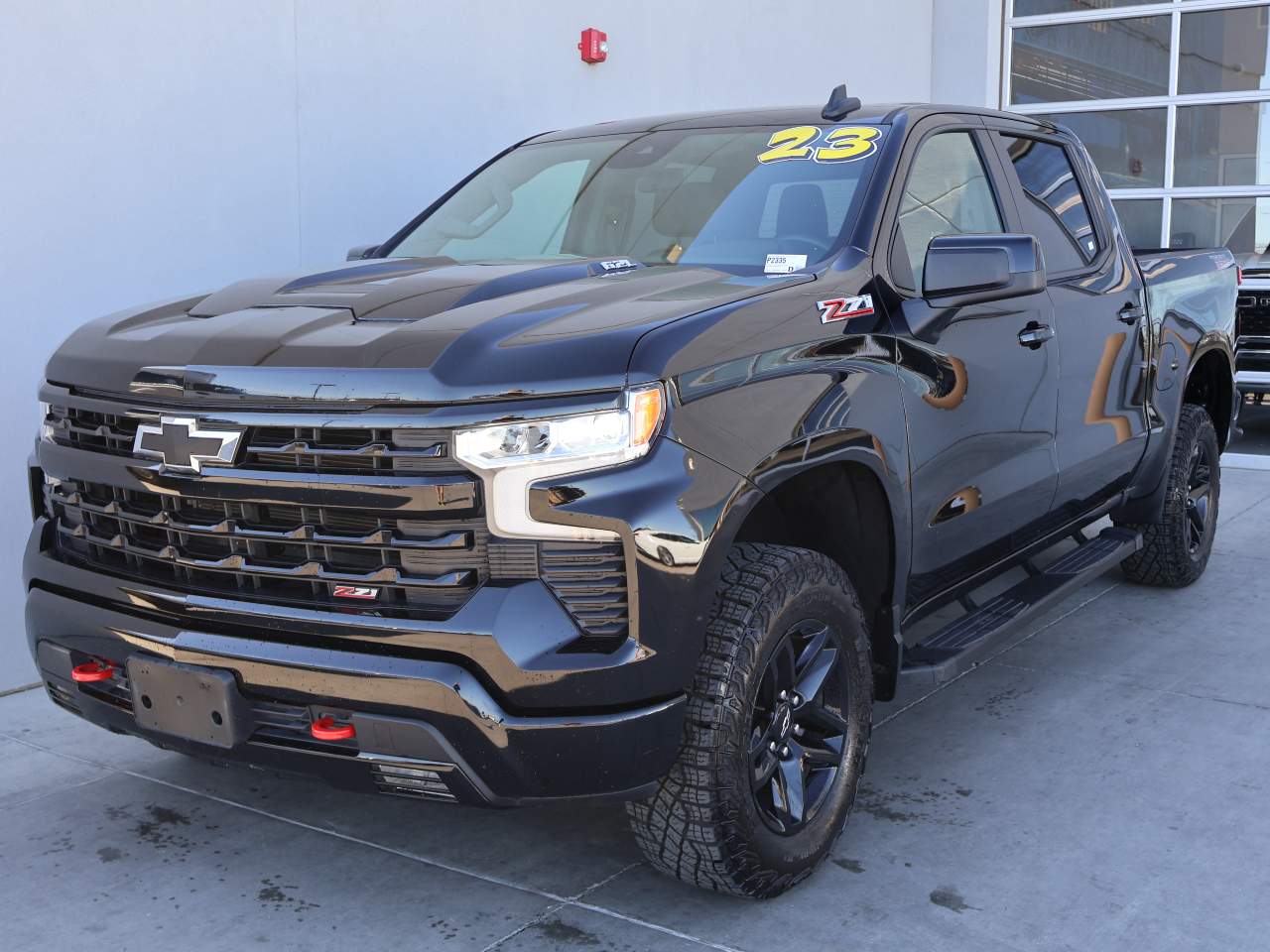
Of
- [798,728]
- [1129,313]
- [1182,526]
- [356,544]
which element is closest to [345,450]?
[356,544]

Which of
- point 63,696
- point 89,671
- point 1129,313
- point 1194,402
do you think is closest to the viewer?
point 89,671

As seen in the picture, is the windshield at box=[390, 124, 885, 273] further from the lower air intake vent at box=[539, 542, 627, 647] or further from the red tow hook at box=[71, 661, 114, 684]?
the red tow hook at box=[71, 661, 114, 684]

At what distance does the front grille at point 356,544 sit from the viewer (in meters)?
2.50

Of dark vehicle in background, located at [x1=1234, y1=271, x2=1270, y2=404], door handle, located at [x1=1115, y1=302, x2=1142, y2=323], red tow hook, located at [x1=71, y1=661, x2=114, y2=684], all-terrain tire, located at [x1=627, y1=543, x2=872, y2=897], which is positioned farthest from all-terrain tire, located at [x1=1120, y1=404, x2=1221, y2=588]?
dark vehicle in background, located at [x1=1234, y1=271, x2=1270, y2=404]

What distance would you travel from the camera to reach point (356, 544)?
258 cm

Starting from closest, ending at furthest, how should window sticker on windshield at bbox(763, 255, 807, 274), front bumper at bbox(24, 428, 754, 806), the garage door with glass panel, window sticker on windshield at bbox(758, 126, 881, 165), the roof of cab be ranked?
front bumper at bbox(24, 428, 754, 806) → window sticker on windshield at bbox(763, 255, 807, 274) → window sticker on windshield at bbox(758, 126, 881, 165) → the roof of cab → the garage door with glass panel

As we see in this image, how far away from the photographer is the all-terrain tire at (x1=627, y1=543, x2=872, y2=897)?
2709 millimetres

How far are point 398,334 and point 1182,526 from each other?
392 cm

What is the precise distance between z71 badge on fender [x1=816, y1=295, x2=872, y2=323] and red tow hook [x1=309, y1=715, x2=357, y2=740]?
4.43 feet

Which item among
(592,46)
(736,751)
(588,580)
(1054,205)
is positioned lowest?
(736,751)

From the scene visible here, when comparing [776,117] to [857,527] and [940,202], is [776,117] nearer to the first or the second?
[940,202]

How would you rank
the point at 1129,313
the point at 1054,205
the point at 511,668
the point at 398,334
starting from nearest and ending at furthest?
the point at 511,668, the point at 398,334, the point at 1054,205, the point at 1129,313

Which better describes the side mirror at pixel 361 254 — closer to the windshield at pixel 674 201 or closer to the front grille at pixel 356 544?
the windshield at pixel 674 201

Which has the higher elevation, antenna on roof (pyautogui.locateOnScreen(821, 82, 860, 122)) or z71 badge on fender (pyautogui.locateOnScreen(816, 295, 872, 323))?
antenna on roof (pyautogui.locateOnScreen(821, 82, 860, 122))
